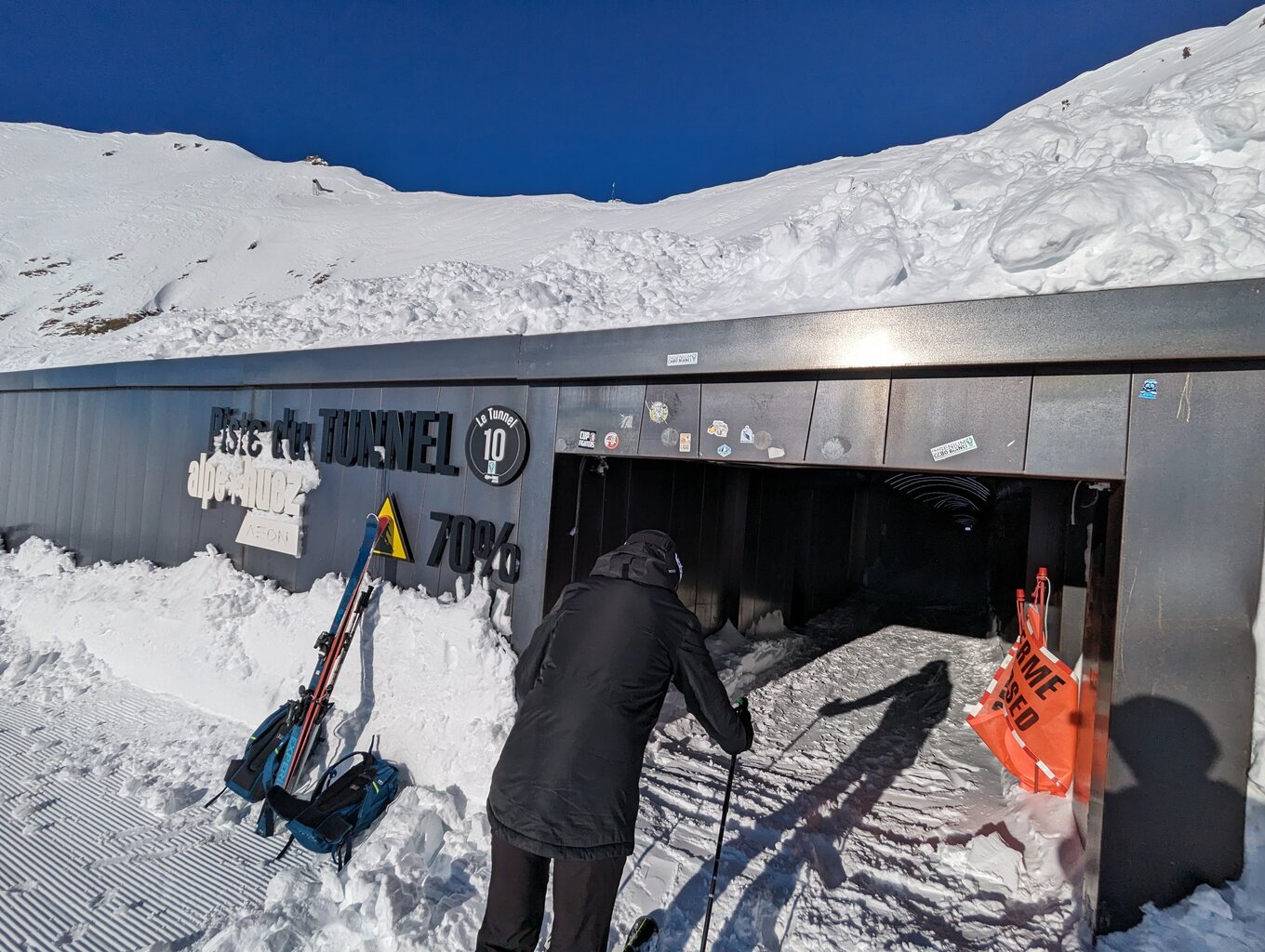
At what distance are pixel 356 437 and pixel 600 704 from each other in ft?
14.8

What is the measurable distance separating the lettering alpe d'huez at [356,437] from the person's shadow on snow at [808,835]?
11.6ft

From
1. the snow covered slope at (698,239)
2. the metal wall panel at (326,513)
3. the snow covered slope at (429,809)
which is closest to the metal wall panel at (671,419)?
the snow covered slope at (698,239)

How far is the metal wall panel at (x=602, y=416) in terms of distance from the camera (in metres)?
4.68

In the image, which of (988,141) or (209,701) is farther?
(988,141)

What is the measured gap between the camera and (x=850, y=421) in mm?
3850

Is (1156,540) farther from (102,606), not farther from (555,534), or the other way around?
(102,606)

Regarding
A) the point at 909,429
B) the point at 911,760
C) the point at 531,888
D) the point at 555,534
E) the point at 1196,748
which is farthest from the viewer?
the point at 911,760

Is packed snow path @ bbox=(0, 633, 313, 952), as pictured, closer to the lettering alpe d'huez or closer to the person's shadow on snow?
the person's shadow on snow

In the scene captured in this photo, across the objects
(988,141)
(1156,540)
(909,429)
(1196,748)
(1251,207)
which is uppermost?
(988,141)

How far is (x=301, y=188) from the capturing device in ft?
107

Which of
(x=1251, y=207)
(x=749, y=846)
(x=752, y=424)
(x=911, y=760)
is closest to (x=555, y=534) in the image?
(x=752, y=424)

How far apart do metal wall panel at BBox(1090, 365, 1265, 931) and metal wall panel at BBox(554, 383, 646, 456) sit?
288cm

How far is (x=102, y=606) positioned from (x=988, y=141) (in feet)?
35.1

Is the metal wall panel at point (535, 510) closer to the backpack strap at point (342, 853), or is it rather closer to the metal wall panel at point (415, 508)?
the metal wall panel at point (415, 508)
